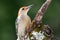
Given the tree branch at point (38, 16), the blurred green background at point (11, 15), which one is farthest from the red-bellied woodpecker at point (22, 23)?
the blurred green background at point (11, 15)

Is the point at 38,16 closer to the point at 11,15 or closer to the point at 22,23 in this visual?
the point at 22,23

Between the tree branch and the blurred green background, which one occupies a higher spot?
the tree branch

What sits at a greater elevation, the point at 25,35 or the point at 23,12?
the point at 23,12

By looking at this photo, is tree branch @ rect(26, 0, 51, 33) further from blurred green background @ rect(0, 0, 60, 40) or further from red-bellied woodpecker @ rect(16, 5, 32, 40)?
blurred green background @ rect(0, 0, 60, 40)

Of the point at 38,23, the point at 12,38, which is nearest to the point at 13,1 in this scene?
the point at 12,38

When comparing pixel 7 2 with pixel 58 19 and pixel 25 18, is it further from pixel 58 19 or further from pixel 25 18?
pixel 25 18

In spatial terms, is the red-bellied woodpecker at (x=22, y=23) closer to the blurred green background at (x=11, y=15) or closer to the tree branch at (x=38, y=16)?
the tree branch at (x=38, y=16)

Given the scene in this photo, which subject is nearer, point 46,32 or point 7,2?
point 46,32

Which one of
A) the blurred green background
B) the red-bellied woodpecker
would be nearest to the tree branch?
the red-bellied woodpecker

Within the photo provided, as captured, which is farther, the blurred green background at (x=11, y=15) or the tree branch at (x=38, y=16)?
the blurred green background at (x=11, y=15)

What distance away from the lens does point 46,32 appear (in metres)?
1.70

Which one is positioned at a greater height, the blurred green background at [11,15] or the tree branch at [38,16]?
the tree branch at [38,16]

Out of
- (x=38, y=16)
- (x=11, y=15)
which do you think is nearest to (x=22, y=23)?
(x=38, y=16)

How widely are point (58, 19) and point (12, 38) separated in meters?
0.60
